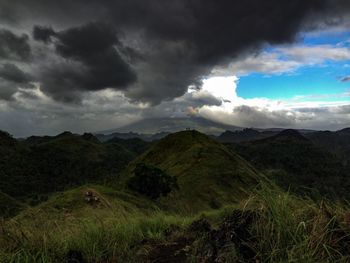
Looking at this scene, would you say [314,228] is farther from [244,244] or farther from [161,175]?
[161,175]

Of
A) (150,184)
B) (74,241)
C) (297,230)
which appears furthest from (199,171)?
(297,230)

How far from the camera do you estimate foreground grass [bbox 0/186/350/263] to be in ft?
19.8

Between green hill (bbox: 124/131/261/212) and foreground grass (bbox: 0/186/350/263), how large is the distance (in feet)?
179

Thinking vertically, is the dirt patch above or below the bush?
above

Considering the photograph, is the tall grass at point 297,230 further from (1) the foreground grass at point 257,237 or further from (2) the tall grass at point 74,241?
(2) the tall grass at point 74,241

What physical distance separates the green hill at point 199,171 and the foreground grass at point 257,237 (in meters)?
54.6

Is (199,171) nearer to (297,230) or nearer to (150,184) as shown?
(150,184)

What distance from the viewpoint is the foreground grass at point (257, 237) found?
603cm

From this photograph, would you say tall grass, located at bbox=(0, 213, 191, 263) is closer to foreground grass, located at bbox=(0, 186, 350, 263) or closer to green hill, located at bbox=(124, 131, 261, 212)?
foreground grass, located at bbox=(0, 186, 350, 263)

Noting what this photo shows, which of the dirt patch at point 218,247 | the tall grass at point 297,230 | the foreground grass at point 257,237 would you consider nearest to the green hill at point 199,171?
the foreground grass at point 257,237

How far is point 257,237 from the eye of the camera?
6.60 m

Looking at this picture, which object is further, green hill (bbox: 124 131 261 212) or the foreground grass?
green hill (bbox: 124 131 261 212)

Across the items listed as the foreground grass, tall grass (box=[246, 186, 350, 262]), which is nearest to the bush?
the foreground grass

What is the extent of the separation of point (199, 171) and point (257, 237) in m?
93.2
